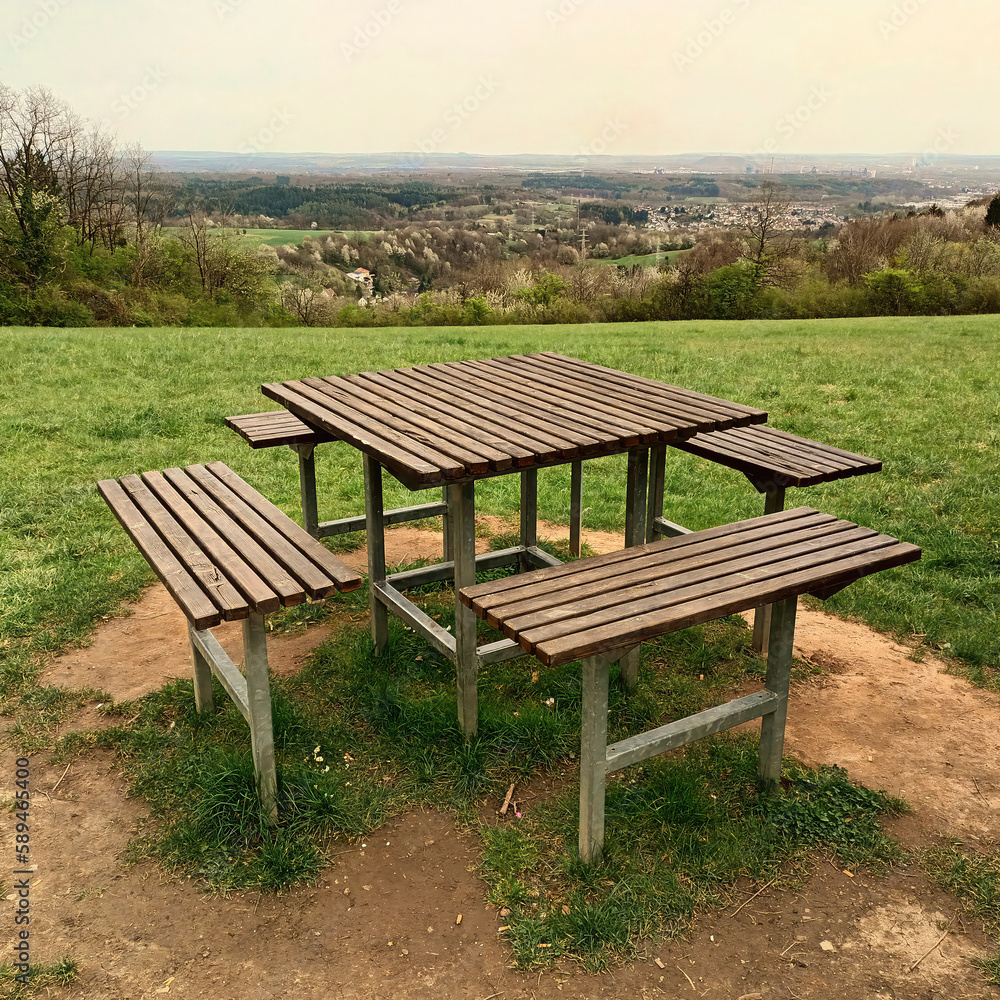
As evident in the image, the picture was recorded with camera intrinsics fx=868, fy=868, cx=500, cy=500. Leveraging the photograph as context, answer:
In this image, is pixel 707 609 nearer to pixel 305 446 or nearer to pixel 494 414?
pixel 494 414

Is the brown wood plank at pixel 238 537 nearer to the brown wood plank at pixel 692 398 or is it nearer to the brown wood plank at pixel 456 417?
the brown wood plank at pixel 456 417

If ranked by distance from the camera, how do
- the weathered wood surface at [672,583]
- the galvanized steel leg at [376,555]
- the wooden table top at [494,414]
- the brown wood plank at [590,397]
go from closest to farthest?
1. the weathered wood surface at [672,583]
2. the wooden table top at [494,414]
3. the brown wood plank at [590,397]
4. the galvanized steel leg at [376,555]

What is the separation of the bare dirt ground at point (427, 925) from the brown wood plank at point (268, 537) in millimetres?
977

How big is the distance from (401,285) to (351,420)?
42.6m

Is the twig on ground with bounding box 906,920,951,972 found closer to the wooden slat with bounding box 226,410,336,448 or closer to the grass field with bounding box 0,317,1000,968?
the grass field with bounding box 0,317,1000,968

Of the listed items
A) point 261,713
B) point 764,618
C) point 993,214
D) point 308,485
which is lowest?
point 764,618

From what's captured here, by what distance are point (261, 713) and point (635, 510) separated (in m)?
1.94

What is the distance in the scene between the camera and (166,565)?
10.6ft

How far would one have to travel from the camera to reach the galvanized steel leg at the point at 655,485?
186 inches

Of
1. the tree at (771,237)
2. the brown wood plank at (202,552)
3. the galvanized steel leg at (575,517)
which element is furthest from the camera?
the tree at (771,237)

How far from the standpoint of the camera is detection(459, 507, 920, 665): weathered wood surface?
2666mm

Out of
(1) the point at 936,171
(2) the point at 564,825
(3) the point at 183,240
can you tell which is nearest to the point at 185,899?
(2) the point at 564,825

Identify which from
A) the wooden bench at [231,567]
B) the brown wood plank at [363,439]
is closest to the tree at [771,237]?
the brown wood plank at [363,439]

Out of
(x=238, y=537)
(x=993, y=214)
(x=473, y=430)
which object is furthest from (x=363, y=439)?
(x=993, y=214)
